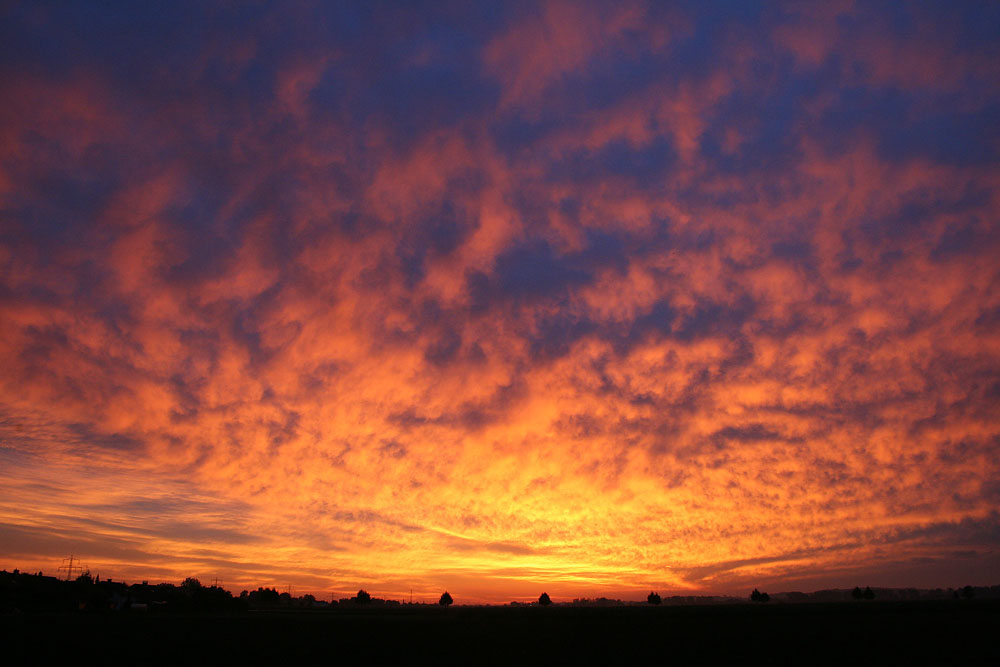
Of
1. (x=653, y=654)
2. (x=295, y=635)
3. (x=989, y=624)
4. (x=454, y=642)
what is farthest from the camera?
(x=989, y=624)

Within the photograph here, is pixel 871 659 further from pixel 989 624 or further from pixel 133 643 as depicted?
pixel 133 643

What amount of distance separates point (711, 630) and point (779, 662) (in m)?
24.2

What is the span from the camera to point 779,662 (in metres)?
32.2

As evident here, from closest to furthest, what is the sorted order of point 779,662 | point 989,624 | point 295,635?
point 779,662, point 295,635, point 989,624

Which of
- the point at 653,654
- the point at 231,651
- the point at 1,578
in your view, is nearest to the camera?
the point at 653,654

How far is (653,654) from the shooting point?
119 feet

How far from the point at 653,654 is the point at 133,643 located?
3491 centimetres

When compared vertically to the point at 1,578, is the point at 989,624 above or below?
below

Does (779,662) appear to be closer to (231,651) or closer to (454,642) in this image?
(454,642)

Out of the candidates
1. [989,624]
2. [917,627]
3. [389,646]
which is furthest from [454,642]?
[989,624]

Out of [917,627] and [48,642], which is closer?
[48,642]

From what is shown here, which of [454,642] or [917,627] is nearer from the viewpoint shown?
[454,642]

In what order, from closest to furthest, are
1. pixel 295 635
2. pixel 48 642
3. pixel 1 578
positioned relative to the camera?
pixel 48 642 → pixel 295 635 → pixel 1 578

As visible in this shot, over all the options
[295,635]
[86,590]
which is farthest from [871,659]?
[86,590]
